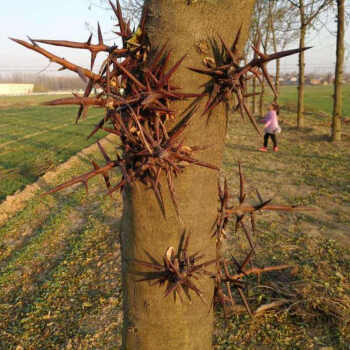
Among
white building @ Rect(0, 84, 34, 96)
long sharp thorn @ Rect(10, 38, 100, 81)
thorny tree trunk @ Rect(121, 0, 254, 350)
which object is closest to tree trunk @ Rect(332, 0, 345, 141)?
thorny tree trunk @ Rect(121, 0, 254, 350)

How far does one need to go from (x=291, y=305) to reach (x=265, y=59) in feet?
10.1

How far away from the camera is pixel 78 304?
373 cm

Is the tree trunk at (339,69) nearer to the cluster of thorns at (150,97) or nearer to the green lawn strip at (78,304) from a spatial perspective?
the green lawn strip at (78,304)

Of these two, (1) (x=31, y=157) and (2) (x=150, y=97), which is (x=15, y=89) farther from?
(2) (x=150, y=97)

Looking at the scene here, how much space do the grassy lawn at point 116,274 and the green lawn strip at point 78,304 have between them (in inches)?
0.5

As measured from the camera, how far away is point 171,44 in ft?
2.70

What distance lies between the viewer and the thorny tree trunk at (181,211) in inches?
32.3

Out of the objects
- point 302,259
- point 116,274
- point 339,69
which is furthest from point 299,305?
point 339,69

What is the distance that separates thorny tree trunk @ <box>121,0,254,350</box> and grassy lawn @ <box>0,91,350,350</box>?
5.41 ft

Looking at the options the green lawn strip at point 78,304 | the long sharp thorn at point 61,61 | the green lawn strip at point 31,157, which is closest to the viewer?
the long sharp thorn at point 61,61

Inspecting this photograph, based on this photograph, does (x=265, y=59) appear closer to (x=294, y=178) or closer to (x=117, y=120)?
(x=117, y=120)

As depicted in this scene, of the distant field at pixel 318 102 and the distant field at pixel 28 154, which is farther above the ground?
the distant field at pixel 318 102

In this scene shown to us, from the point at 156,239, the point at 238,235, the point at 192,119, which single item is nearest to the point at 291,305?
the point at 238,235

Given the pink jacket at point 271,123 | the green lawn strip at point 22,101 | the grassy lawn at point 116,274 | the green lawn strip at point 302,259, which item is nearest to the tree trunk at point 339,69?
the pink jacket at point 271,123
